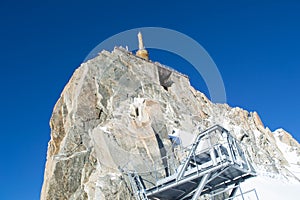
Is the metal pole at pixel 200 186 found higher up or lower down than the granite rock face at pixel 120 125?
lower down

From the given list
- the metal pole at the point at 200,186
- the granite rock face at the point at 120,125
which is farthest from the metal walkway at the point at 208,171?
the granite rock face at the point at 120,125

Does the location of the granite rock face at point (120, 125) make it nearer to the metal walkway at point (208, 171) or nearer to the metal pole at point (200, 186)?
the metal walkway at point (208, 171)

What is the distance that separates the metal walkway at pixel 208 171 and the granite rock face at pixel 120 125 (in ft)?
26.2

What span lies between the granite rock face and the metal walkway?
800 centimetres

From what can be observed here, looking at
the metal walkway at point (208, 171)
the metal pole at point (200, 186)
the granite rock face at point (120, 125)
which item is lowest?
the metal pole at point (200, 186)

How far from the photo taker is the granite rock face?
35812mm

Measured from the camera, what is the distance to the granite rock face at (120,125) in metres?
35.8

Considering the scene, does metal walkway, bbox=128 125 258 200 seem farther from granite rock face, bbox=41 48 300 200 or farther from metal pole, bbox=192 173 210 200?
granite rock face, bbox=41 48 300 200

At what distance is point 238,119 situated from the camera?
7838 cm

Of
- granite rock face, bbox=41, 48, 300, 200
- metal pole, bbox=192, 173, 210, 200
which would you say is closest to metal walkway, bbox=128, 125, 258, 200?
metal pole, bbox=192, 173, 210, 200

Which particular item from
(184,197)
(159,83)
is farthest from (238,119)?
(184,197)

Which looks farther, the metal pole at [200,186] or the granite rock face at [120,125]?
the granite rock face at [120,125]

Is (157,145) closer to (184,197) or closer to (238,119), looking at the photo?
(184,197)

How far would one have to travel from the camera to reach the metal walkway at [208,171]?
19.7 meters
